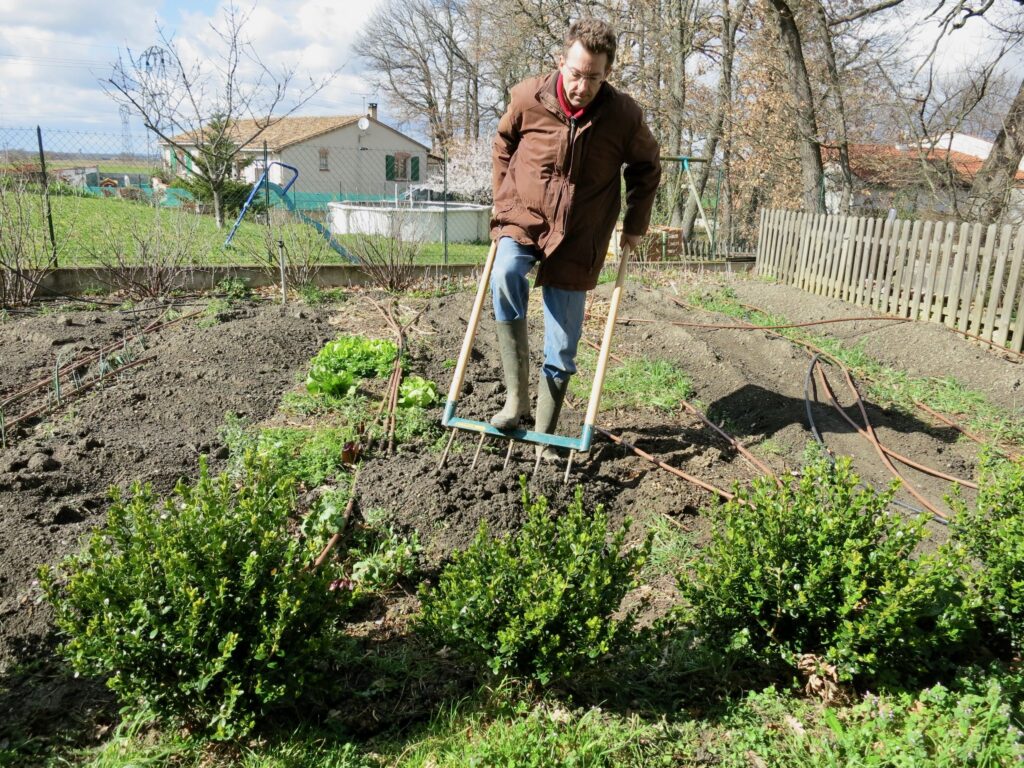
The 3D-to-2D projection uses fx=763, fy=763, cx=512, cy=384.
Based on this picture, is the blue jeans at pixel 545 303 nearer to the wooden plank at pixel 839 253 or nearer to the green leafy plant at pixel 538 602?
the green leafy plant at pixel 538 602

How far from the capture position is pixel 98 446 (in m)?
4.22

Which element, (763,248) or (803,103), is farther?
(803,103)

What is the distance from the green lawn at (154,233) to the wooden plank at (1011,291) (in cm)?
681

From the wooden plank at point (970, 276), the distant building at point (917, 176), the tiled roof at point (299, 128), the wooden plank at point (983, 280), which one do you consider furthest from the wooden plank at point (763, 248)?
the tiled roof at point (299, 128)

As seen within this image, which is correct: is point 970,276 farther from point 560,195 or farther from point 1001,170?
point 560,195

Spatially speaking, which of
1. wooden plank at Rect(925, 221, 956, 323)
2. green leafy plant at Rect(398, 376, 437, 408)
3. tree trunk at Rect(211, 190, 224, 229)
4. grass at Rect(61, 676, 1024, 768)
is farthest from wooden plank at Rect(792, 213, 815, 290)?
tree trunk at Rect(211, 190, 224, 229)

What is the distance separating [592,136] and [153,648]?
291 centimetres

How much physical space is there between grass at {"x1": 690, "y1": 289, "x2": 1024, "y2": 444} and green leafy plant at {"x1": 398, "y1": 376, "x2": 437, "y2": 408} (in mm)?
3518

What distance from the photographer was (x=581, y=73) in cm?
349

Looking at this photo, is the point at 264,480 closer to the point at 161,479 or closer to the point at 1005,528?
the point at 161,479

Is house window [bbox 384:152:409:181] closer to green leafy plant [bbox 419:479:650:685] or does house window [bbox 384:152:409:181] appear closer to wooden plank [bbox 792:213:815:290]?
wooden plank [bbox 792:213:815:290]

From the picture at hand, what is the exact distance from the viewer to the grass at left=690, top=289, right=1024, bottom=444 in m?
5.57

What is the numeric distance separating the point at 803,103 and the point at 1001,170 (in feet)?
11.0

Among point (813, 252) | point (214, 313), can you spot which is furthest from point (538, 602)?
point (813, 252)
